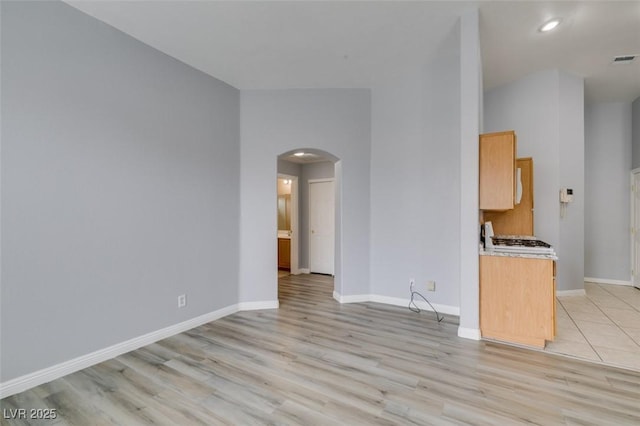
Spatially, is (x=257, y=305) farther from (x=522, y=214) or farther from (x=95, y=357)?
(x=522, y=214)

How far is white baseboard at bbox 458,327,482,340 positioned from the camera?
2.87 meters

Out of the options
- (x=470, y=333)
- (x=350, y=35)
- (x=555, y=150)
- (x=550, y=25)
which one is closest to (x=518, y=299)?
(x=470, y=333)

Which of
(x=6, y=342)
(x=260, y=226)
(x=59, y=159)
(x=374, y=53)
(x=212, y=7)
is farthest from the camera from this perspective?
(x=260, y=226)

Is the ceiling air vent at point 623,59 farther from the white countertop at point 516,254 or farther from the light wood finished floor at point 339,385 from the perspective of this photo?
the light wood finished floor at point 339,385

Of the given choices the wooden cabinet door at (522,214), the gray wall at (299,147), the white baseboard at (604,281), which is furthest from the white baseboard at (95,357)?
the white baseboard at (604,281)

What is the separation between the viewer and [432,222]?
12.5ft

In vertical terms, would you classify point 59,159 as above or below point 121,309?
above

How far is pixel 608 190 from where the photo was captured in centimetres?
526

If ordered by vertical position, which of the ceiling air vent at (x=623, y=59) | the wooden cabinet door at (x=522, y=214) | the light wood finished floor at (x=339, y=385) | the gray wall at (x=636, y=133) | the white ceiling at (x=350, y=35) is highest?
the ceiling air vent at (x=623, y=59)

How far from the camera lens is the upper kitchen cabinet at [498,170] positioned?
278 centimetres

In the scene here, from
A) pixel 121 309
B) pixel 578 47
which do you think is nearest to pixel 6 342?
pixel 121 309

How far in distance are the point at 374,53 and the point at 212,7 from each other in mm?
1761

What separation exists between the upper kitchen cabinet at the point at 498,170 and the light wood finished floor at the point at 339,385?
4.51ft

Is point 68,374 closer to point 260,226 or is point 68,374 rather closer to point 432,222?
point 260,226
